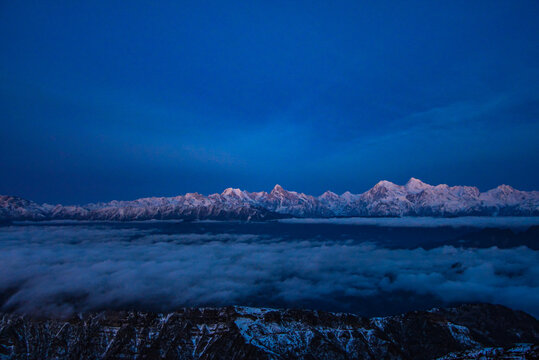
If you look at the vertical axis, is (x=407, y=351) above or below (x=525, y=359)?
below

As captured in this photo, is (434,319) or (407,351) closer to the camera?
(407,351)

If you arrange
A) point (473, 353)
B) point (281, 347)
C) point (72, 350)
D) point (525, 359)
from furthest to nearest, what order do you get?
point (72, 350)
point (281, 347)
point (473, 353)
point (525, 359)

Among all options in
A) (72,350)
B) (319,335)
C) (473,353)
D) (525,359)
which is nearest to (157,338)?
(72,350)

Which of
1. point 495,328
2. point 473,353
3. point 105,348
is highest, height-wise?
point 473,353

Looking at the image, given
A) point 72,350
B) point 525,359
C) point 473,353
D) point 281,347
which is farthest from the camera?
point 72,350

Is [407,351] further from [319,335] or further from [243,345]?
[243,345]

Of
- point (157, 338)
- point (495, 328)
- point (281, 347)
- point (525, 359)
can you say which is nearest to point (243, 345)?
point (281, 347)

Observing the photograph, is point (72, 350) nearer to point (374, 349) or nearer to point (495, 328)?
point (374, 349)
